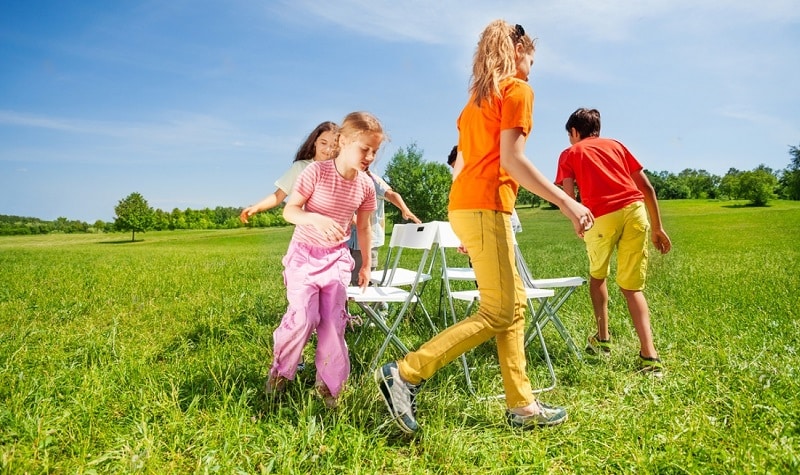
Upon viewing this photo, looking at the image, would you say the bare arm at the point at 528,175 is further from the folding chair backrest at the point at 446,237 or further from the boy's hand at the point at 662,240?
the boy's hand at the point at 662,240

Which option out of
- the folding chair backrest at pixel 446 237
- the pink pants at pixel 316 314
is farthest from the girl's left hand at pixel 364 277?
the folding chair backrest at pixel 446 237

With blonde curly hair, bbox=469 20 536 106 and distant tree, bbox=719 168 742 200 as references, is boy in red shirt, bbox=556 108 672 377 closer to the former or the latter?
blonde curly hair, bbox=469 20 536 106

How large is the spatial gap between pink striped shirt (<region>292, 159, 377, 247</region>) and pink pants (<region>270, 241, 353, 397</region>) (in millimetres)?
69

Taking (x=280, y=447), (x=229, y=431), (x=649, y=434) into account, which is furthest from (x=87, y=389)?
(x=649, y=434)

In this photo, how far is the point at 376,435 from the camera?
2471mm

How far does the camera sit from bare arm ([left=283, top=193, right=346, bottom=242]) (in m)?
2.55

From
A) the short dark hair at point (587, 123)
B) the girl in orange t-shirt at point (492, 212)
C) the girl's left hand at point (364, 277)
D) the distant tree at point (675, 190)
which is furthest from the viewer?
the distant tree at point (675, 190)

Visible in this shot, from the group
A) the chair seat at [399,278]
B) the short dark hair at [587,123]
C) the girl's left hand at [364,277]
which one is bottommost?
the chair seat at [399,278]

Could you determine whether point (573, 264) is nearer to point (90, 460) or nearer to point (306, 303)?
point (306, 303)

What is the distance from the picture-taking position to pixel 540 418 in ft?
8.55

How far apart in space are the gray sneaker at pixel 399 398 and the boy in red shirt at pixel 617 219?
6.17ft

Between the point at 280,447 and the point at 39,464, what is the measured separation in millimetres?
998

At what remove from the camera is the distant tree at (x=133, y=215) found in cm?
5141

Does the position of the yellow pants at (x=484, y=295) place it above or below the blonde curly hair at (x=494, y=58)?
below
